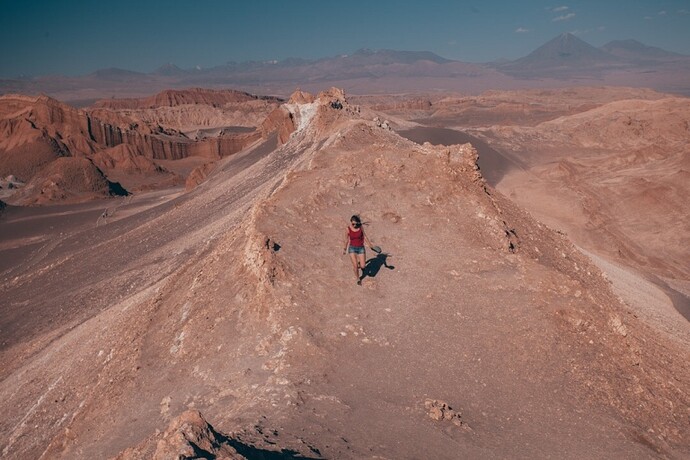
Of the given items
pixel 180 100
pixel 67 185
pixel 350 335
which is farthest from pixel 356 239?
pixel 180 100

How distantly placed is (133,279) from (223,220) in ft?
10.2

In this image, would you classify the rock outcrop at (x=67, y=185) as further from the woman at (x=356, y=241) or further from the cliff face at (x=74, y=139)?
the woman at (x=356, y=241)

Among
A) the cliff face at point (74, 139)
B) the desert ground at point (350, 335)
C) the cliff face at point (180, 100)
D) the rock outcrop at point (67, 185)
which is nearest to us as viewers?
the desert ground at point (350, 335)

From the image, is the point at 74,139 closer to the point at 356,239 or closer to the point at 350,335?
the point at 356,239

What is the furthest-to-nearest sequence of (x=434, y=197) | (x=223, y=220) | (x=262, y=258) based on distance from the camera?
(x=223, y=220)
(x=434, y=197)
(x=262, y=258)

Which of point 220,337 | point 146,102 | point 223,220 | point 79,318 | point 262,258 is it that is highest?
point 262,258

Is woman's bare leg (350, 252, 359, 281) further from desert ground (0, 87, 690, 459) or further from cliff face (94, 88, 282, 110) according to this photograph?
cliff face (94, 88, 282, 110)

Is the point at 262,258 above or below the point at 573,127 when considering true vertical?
above

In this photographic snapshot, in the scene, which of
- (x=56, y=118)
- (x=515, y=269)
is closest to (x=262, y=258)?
(x=515, y=269)

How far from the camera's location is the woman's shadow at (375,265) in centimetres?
820

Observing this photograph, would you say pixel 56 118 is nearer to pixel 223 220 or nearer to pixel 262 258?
pixel 223 220

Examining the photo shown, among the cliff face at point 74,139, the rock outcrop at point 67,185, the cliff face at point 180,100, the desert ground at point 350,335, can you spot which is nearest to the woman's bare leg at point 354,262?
the desert ground at point 350,335

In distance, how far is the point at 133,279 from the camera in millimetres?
13992

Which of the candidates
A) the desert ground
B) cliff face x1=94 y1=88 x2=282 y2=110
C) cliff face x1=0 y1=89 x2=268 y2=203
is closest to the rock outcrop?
cliff face x1=0 y1=89 x2=268 y2=203
